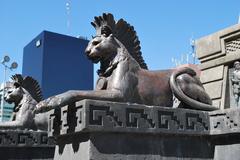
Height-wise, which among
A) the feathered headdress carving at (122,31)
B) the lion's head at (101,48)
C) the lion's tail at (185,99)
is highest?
the feathered headdress carving at (122,31)

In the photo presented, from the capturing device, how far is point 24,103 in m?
8.37

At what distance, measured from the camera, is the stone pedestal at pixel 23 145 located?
23.3 feet

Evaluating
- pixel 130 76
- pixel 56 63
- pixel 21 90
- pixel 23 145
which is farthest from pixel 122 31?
pixel 56 63

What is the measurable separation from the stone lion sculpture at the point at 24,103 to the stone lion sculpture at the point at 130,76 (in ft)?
11.1

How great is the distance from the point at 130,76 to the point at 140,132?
887mm

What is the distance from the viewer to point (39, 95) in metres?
8.91

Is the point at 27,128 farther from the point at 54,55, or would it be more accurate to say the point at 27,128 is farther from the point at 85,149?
the point at 54,55

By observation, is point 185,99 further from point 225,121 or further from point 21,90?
point 21,90

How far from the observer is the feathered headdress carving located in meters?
4.83

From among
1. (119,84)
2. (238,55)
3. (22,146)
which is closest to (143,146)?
(119,84)

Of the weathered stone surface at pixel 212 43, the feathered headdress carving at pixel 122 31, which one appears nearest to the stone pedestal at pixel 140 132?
the feathered headdress carving at pixel 122 31

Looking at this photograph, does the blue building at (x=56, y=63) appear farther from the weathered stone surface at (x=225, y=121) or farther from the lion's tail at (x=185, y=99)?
the weathered stone surface at (x=225, y=121)

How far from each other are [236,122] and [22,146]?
4.39 m

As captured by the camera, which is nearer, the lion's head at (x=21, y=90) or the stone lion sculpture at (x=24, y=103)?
the stone lion sculpture at (x=24, y=103)
